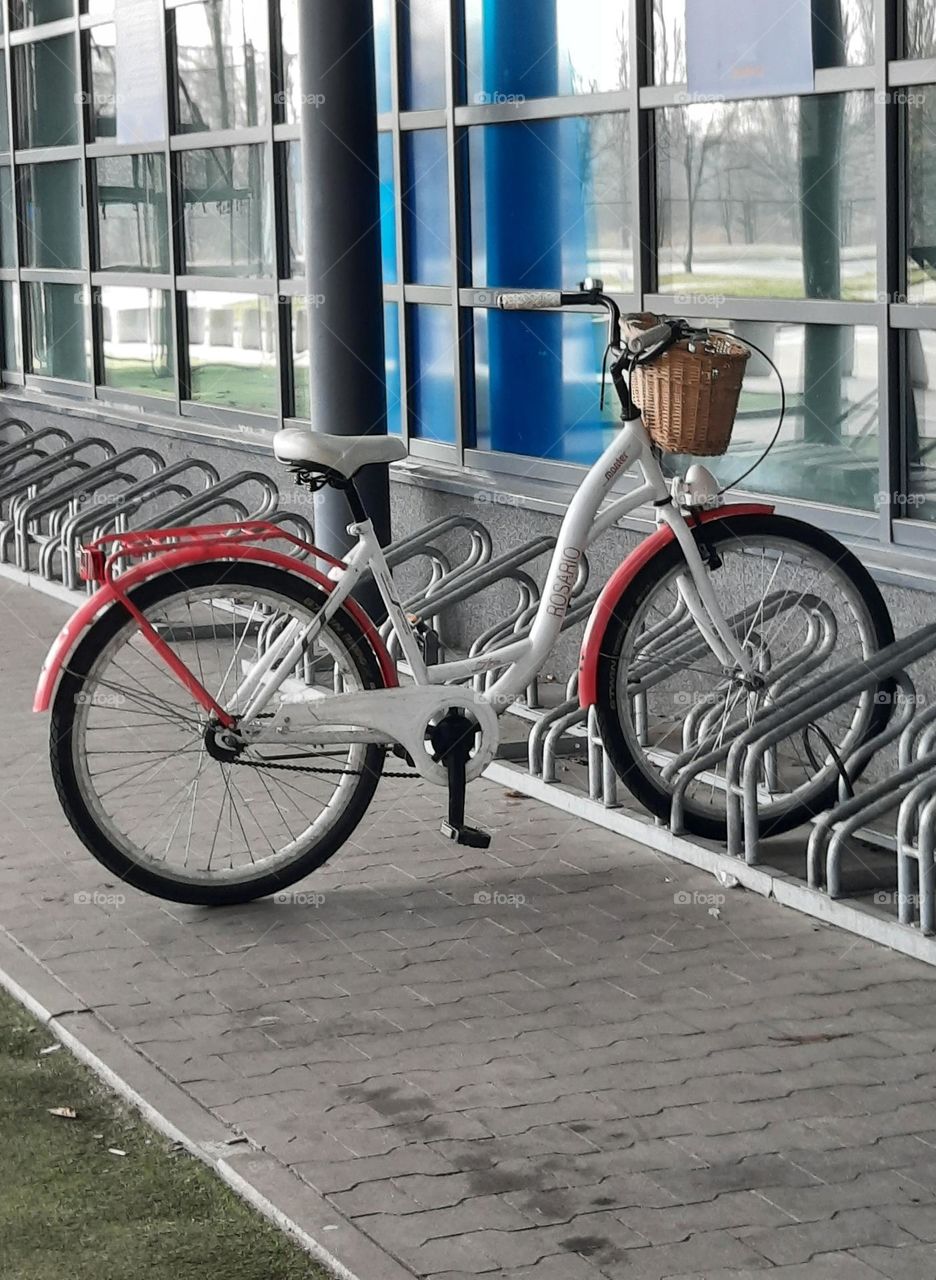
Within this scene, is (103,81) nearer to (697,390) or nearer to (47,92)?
(47,92)

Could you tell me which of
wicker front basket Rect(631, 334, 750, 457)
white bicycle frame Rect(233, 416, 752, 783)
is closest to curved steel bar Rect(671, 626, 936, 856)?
white bicycle frame Rect(233, 416, 752, 783)

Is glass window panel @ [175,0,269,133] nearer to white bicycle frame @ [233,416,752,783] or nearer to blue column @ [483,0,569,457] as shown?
blue column @ [483,0,569,457]

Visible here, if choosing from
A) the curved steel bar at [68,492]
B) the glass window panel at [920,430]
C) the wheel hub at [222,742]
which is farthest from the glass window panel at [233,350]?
the wheel hub at [222,742]

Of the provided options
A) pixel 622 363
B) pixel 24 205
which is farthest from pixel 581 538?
pixel 24 205

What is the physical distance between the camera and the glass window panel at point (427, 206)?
8.09 metres

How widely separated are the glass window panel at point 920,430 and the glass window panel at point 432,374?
2.63m

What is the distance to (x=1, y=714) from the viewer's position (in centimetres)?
744

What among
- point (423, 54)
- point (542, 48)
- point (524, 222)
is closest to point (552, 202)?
point (524, 222)

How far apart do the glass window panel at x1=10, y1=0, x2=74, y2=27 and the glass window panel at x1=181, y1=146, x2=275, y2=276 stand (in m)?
2.14

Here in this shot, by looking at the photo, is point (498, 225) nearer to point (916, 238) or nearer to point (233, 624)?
point (916, 238)

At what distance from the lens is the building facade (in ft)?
19.5

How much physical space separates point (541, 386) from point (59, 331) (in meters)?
5.90

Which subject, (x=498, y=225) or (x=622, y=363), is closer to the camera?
(x=622, y=363)

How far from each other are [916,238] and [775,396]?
0.88 m
